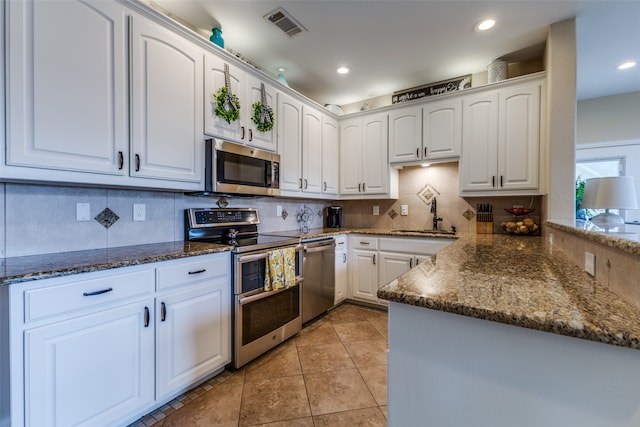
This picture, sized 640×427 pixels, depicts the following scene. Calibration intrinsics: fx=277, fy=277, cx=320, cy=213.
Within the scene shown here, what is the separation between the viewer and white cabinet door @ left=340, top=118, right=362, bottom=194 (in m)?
3.52

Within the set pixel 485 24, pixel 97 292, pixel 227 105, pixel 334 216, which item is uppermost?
pixel 485 24

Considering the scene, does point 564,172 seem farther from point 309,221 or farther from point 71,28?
point 71,28

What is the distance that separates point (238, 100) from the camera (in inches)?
87.7

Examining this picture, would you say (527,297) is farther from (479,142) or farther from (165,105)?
(479,142)

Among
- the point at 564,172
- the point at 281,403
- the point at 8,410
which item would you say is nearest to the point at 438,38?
the point at 564,172

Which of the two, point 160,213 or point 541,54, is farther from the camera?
point 541,54

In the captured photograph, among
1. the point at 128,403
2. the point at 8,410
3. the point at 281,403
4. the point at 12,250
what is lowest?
the point at 281,403

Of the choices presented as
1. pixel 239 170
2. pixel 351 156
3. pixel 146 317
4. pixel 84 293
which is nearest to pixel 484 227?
pixel 351 156

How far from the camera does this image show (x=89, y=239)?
1697mm

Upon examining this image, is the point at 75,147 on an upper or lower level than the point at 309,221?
upper

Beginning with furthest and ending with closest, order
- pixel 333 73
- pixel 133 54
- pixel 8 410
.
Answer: pixel 333 73, pixel 133 54, pixel 8 410

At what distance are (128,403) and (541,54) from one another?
4106 mm

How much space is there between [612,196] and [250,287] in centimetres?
267

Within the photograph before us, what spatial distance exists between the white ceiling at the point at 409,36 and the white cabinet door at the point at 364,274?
2.01 metres
